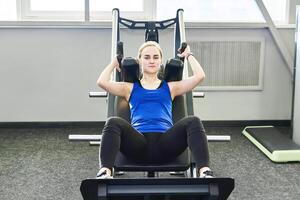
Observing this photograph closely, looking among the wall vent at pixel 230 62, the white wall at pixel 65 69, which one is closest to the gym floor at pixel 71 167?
the white wall at pixel 65 69

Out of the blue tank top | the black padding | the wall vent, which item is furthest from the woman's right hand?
the wall vent

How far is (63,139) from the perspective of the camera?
4285 mm

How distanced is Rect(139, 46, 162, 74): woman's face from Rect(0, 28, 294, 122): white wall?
160cm

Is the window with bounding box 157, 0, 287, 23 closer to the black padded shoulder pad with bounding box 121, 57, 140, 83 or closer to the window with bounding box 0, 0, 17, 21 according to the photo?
the window with bounding box 0, 0, 17, 21

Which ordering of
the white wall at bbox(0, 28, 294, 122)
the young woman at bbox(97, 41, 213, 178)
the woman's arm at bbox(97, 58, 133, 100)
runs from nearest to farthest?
the young woman at bbox(97, 41, 213, 178), the woman's arm at bbox(97, 58, 133, 100), the white wall at bbox(0, 28, 294, 122)

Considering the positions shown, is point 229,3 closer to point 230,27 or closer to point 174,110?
point 230,27

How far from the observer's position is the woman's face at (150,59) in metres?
2.91

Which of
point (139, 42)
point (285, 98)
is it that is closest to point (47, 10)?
point (139, 42)

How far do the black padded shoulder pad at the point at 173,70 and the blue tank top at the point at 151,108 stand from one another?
50mm

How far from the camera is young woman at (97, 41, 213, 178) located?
2.45 meters

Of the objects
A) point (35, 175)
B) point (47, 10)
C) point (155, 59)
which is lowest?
point (35, 175)

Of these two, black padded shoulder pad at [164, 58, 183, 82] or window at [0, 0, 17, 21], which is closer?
black padded shoulder pad at [164, 58, 183, 82]

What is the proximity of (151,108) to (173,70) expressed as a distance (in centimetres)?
30

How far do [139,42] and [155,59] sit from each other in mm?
1642
